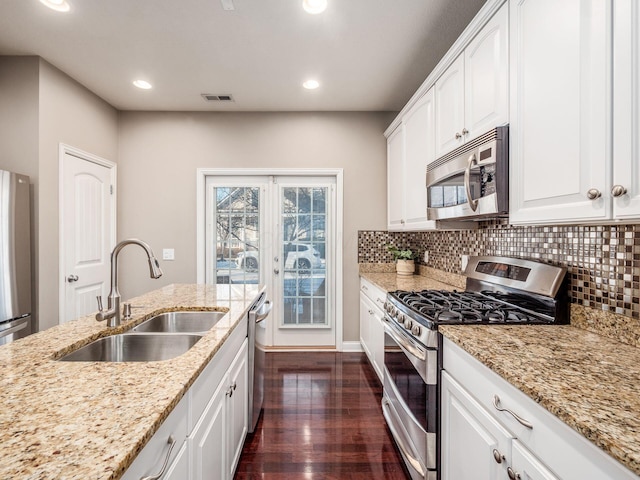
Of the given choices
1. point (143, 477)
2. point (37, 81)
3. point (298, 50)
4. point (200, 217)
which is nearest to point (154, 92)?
point (37, 81)

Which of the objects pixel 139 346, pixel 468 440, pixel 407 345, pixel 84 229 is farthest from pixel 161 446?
pixel 84 229

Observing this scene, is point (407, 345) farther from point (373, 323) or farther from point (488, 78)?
point (488, 78)

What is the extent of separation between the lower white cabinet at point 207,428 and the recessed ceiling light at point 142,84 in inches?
96.8

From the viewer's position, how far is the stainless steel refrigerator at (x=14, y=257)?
7.12 feet

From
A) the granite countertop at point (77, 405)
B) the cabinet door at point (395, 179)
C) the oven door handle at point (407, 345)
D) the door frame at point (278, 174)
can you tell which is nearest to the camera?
the granite countertop at point (77, 405)

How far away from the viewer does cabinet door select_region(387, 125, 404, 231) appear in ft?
9.85

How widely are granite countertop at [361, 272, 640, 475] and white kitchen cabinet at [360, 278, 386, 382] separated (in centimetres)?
111

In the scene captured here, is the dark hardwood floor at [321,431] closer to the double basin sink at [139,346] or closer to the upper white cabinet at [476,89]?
the double basin sink at [139,346]

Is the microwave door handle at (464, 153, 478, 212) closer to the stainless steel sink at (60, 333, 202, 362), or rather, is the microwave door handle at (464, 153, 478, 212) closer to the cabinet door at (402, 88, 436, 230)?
the cabinet door at (402, 88, 436, 230)

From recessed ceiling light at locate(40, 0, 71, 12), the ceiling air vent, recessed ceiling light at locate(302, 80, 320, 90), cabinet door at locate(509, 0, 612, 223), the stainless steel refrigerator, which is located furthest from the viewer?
the ceiling air vent

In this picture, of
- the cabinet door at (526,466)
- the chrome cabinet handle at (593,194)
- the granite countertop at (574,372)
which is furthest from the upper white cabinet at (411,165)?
the cabinet door at (526,466)

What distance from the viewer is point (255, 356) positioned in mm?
2025

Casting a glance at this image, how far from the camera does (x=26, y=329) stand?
2.39m

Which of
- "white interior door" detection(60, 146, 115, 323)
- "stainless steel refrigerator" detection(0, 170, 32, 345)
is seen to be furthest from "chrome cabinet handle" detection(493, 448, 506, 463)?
"white interior door" detection(60, 146, 115, 323)
